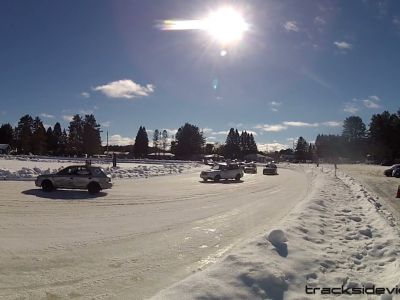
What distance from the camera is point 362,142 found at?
15488 centimetres

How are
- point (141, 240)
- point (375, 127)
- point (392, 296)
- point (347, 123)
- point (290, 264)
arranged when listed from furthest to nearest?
point (347, 123) → point (375, 127) → point (141, 240) → point (290, 264) → point (392, 296)

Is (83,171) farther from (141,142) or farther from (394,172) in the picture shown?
(141,142)

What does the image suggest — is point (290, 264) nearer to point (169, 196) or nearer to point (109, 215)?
point (109, 215)

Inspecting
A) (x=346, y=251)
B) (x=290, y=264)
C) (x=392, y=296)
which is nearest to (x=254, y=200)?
(x=346, y=251)

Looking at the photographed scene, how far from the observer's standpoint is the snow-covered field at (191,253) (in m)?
6.51

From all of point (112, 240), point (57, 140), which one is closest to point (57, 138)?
point (57, 140)

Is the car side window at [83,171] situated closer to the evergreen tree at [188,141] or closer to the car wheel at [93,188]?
the car wheel at [93,188]

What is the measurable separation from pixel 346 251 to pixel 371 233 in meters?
2.37

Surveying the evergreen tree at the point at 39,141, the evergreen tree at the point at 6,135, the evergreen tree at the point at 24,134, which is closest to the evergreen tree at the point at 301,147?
the evergreen tree at the point at 39,141

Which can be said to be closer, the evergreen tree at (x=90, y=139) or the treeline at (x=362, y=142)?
the treeline at (x=362, y=142)

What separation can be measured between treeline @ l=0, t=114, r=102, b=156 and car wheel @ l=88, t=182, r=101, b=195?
112888mm

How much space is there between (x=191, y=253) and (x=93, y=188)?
13758mm

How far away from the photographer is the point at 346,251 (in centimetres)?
909

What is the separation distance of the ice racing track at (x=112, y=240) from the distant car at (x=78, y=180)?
286 centimetres
